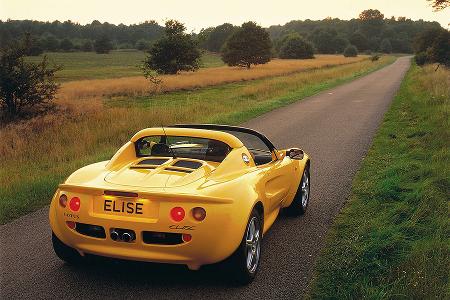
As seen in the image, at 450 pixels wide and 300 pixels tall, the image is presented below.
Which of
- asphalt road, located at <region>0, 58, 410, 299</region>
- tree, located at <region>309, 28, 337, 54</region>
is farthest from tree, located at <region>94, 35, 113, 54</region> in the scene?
asphalt road, located at <region>0, 58, 410, 299</region>

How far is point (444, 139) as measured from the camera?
991 centimetres

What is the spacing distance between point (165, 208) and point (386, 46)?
162 meters

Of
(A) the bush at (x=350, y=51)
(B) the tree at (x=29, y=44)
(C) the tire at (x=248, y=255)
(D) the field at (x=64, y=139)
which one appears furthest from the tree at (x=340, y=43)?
(C) the tire at (x=248, y=255)

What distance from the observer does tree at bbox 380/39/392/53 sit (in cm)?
15338

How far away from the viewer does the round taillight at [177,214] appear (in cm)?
361

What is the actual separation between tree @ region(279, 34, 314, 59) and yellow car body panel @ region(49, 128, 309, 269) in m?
100

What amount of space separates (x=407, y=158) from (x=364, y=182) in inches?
75.6

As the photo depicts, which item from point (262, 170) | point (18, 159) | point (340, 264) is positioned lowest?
point (18, 159)

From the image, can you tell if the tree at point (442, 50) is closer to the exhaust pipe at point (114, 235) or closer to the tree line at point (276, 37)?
the exhaust pipe at point (114, 235)

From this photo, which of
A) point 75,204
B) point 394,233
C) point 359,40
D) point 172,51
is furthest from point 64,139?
point 359,40

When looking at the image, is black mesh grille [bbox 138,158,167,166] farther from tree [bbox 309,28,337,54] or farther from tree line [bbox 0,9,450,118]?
tree [bbox 309,28,337,54]

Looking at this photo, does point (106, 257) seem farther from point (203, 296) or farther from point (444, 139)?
point (444, 139)

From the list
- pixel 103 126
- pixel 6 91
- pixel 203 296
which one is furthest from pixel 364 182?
pixel 6 91

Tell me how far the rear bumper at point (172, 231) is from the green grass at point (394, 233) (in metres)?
0.87
